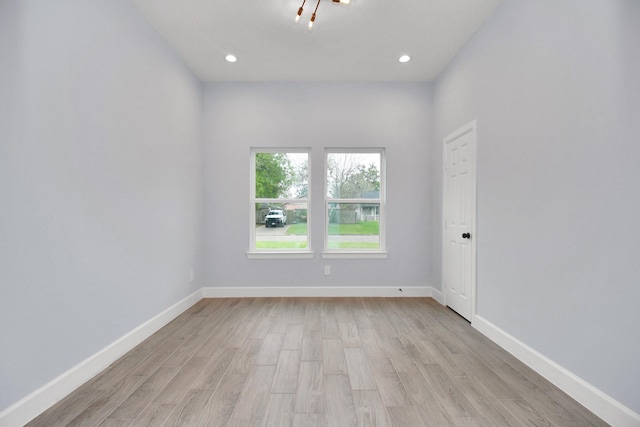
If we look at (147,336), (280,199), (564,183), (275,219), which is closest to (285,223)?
(275,219)

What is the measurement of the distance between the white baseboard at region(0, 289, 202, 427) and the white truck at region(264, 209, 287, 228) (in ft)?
5.83

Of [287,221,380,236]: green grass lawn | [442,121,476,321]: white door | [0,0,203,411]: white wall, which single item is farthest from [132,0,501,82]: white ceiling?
[287,221,380,236]: green grass lawn

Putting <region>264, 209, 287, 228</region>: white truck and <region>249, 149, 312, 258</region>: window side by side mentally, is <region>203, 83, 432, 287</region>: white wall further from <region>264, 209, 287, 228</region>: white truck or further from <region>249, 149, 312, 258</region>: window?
<region>264, 209, 287, 228</region>: white truck

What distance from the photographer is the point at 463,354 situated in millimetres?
2541

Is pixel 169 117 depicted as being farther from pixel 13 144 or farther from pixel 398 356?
pixel 398 356

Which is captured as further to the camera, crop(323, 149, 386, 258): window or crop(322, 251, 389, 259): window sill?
crop(323, 149, 386, 258): window

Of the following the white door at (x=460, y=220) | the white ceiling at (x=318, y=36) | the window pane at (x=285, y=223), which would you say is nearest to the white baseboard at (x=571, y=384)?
the white door at (x=460, y=220)

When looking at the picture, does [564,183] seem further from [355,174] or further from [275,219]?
[275,219]

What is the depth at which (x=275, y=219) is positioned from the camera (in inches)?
174

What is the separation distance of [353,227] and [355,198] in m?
0.41

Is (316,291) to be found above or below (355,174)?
below

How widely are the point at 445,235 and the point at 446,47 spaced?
2.17 m

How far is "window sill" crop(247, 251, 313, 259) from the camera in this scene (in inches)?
169

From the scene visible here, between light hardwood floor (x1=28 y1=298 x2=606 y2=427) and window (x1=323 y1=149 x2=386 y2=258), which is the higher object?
window (x1=323 y1=149 x2=386 y2=258)
